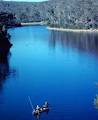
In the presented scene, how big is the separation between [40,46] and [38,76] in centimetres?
3967

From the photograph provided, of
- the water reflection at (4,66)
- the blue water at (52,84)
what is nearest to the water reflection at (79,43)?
A: the blue water at (52,84)

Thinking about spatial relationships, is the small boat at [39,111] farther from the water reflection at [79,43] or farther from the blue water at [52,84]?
the water reflection at [79,43]

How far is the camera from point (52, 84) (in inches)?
1858

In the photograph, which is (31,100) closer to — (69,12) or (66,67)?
(66,67)

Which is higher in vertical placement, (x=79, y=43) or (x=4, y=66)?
(x=4, y=66)

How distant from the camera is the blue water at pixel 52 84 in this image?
36.1 metres

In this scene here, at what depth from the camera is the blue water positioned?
36.1m

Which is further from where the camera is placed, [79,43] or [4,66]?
[79,43]

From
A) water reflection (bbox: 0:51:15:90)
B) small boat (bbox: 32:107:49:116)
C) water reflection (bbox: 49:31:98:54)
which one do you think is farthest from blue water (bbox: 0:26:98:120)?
water reflection (bbox: 49:31:98:54)

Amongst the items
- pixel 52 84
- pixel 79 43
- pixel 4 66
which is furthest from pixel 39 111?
pixel 79 43

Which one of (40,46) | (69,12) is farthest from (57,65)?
(69,12)

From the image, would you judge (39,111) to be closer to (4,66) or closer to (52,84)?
(52,84)

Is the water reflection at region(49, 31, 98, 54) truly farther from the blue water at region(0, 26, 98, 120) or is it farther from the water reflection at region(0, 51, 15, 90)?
the water reflection at region(0, 51, 15, 90)

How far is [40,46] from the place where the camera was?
301 ft
